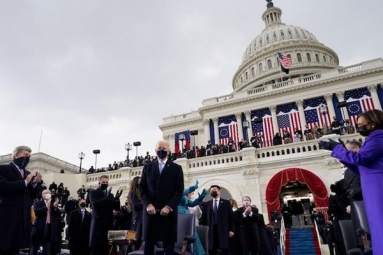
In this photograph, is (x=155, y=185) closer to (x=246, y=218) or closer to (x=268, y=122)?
(x=246, y=218)

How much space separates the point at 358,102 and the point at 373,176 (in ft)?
108

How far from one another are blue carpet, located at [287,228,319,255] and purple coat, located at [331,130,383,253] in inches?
434

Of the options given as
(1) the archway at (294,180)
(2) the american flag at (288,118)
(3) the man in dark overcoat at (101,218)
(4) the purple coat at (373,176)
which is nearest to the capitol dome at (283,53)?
(2) the american flag at (288,118)

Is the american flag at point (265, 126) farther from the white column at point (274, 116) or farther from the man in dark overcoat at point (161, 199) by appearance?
the man in dark overcoat at point (161, 199)

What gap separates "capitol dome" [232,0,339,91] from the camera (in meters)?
52.9

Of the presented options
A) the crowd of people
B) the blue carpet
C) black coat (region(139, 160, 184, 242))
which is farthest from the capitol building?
black coat (region(139, 160, 184, 242))

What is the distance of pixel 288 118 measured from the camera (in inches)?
1329

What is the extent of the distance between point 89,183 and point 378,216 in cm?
2481

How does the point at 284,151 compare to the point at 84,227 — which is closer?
the point at 84,227

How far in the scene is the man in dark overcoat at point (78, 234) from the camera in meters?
7.34

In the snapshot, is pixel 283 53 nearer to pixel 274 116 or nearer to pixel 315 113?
pixel 315 113

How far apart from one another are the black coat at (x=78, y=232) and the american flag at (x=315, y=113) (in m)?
29.5

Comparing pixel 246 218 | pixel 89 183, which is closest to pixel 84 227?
pixel 246 218

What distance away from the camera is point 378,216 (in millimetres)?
3365
